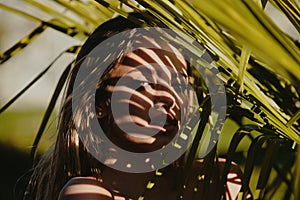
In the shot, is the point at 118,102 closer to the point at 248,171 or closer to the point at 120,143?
the point at 120,143

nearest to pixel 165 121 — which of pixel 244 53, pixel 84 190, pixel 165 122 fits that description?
pixel 165 122

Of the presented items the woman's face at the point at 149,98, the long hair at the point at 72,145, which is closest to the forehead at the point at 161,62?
the woman's face at the point at 149,98

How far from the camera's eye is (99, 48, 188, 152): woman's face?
920 millimetres

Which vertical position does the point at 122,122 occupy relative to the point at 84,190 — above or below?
above

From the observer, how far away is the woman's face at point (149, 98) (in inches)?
36.2

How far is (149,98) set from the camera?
37.1 inches

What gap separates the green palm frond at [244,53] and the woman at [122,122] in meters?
0.10

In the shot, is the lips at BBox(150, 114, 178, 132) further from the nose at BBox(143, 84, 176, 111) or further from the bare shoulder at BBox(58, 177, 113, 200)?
the bare shoulder at BBox(58, 177, 113, 200)

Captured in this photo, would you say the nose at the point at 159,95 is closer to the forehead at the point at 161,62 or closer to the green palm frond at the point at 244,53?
the forehead at the point at 161,62

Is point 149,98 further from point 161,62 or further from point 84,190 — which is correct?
point 84,190

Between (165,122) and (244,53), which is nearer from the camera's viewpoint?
(244,53)

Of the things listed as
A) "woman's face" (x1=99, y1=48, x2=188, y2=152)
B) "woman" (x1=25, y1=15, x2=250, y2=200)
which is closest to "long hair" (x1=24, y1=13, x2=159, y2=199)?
"woman" (x1=25, y1=15, x2=250, y2=200)

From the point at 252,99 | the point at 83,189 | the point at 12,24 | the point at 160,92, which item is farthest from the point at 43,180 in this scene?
the point at 12,24

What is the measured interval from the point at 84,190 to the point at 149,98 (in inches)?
7.0
